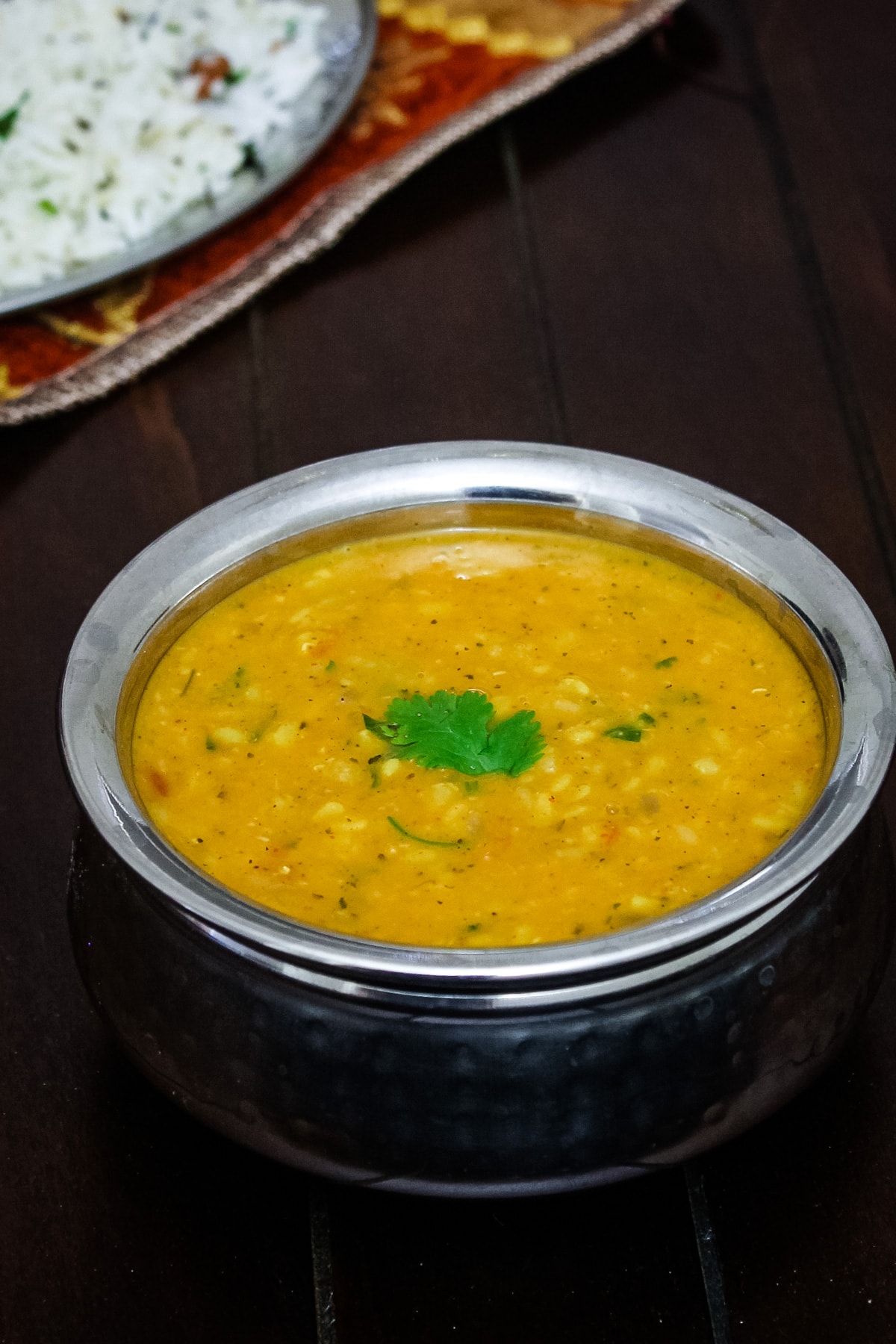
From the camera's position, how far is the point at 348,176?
278 cm

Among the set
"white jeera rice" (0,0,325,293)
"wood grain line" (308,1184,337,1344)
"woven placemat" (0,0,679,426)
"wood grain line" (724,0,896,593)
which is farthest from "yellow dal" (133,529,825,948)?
"white jeera rice" (0,0,325,293)

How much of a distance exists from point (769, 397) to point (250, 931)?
1539mm

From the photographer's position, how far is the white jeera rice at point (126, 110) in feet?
8.64

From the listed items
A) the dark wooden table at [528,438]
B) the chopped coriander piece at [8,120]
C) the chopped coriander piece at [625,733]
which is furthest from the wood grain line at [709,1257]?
the chopped coriander piece at [8,120]

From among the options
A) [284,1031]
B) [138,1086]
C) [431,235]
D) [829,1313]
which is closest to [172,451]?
[431,235]

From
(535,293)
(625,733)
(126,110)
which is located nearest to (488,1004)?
(625,733)

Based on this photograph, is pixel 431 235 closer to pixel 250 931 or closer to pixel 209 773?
pixel 209 773

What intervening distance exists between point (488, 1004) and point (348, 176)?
1.98m

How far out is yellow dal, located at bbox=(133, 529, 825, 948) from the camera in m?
1.32

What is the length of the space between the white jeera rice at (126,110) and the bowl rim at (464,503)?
3.73ft

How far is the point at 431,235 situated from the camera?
2773 mm

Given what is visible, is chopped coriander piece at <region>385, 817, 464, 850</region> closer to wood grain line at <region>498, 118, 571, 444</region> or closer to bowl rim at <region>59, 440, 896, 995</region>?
bowl rim at <region>59, 440, 896, 995</region>

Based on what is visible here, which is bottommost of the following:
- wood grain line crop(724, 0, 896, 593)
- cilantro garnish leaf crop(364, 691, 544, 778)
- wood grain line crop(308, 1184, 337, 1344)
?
wood grain line crop(724, 0, 896, 593)

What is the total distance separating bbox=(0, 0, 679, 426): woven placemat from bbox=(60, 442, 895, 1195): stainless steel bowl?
1.18 metres
